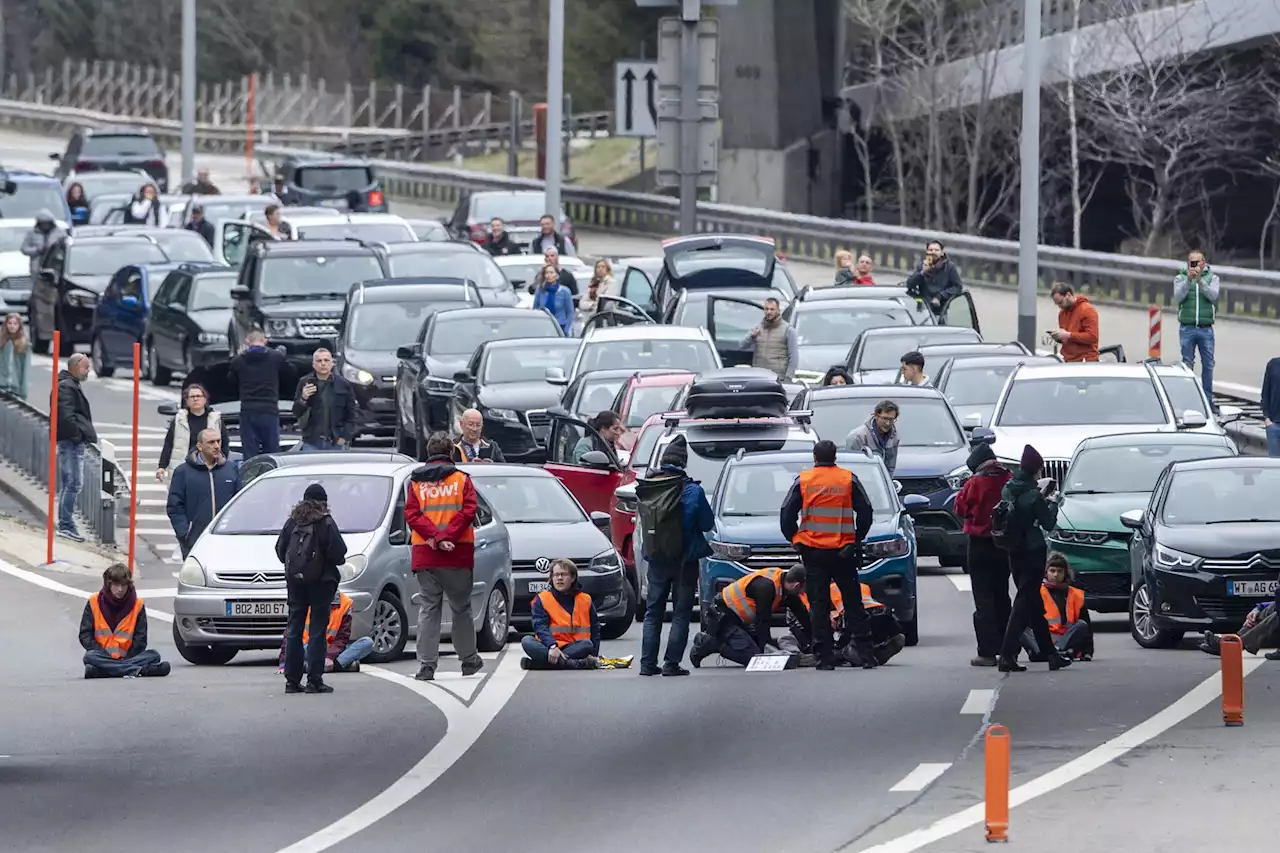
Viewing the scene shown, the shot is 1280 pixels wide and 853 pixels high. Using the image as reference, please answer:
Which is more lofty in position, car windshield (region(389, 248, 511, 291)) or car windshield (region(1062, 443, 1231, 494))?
car windshield (region(389, 248, 511, 291))

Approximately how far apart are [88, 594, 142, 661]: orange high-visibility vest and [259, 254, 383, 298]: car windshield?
14809 millimetres

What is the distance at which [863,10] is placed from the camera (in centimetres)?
5653

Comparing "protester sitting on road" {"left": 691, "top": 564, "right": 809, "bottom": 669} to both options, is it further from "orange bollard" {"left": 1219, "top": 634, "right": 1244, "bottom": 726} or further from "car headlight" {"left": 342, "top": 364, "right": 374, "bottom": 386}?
"car headlight" {"left": 342, "top": 364, "right": 374, "bottom": 386}

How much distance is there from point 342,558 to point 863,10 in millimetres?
40782

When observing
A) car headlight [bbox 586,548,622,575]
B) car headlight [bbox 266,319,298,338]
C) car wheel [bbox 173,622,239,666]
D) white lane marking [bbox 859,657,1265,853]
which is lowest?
car wheel [bbox 173,622,239,666]

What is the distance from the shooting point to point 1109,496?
71.9ft

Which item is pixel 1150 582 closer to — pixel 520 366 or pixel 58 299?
pixel 520 366

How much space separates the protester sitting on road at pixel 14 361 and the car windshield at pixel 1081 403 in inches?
461

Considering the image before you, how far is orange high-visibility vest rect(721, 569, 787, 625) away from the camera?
1903cm

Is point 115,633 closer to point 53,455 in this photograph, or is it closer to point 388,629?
point 388,629

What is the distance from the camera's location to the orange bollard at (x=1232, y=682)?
14727 mm

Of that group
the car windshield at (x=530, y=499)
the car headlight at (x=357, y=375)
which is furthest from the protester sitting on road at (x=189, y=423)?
the car headlight at (x=357, y=375)

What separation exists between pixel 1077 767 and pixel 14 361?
1991 cm

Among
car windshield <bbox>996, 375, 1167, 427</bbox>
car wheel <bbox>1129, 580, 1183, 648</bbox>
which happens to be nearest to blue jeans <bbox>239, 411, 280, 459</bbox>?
car windshield <bbox>996, 375, 1167, 427</bbox>
